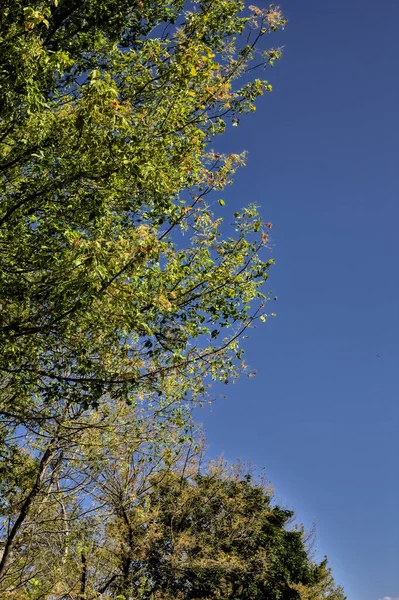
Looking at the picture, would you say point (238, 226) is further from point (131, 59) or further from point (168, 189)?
point (131, 59)

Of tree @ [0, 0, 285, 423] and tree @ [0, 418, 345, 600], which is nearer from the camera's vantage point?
tree @ [0, 0, 285, 423]

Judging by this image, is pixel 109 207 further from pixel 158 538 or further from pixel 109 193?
pixel 158 538

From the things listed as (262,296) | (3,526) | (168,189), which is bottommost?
(3,526)

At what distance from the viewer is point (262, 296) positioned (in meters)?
7.36

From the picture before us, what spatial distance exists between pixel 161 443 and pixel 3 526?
6226 mm

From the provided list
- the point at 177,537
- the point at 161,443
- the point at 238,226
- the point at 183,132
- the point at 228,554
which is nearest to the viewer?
the point at 183,132

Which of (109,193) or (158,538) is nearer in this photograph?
(109,193)

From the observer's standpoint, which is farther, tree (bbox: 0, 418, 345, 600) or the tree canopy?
tree (bbox: 0, 418, 345, 600)

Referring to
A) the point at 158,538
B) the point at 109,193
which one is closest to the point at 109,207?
the point at 109,193

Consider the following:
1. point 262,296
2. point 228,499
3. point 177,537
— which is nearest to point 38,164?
point 262,296

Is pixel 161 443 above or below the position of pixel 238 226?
below

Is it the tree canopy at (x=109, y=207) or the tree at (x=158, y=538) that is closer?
the tree canopy at (x=109, y=207)

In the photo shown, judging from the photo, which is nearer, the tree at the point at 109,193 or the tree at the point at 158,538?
the tree at the point at 109,193

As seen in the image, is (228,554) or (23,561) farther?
(228,554)
